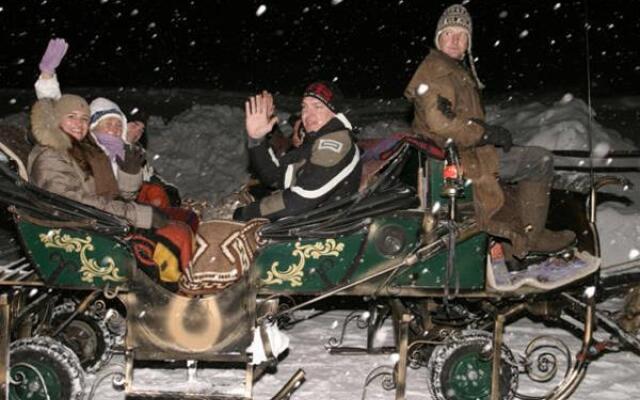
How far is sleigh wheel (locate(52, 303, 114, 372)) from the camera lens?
5426 mm

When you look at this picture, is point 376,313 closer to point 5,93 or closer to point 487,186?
point 487,186

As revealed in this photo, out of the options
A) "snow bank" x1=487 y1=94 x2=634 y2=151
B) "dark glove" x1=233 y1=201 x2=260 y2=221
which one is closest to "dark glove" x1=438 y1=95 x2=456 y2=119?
"dark glove" x1=233 y1=201 x2=260 y2=221

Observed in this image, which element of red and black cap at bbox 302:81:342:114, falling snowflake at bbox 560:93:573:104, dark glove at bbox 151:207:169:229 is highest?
falling snowflake at bbox 560:93:573:104

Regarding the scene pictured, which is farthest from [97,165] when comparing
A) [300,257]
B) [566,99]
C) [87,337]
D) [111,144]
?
[566,99]

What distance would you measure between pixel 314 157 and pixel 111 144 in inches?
55.2

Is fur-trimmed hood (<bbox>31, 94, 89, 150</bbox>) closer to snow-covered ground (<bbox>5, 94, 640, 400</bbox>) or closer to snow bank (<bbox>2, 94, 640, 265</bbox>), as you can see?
snow-covered ground (<bbox>5, 94, 640, 400</bbox>)

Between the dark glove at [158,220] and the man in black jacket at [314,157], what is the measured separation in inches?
18.7

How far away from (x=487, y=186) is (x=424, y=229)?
1.49 feet

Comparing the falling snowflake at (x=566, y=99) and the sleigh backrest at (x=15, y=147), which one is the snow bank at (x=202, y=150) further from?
the sleigh backrest at (x=15, y=147)

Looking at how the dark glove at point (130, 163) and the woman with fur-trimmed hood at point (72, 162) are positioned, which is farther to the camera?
the dark glove at point (130, 163)

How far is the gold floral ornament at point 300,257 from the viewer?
14.2 ft

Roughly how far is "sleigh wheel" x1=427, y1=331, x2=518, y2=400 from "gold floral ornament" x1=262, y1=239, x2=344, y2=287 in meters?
0.98

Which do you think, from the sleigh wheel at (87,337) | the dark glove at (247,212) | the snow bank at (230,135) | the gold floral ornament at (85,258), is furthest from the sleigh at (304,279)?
the snow bank at (230,135)

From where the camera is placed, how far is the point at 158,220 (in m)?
4.27
